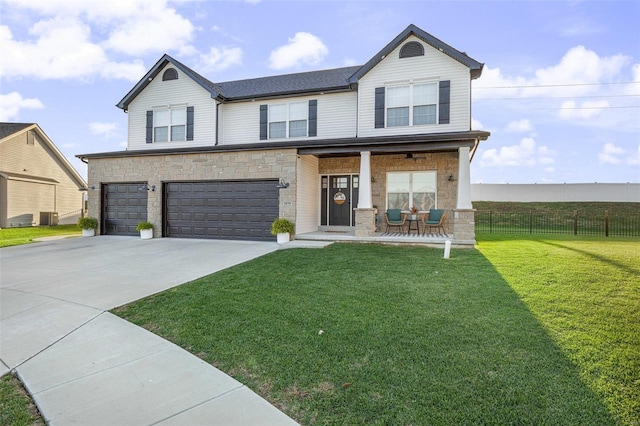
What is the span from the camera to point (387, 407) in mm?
2637

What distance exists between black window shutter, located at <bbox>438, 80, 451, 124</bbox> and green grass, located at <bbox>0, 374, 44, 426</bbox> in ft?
42.1

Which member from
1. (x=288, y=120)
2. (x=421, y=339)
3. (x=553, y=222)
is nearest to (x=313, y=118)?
(x=288, y=120)

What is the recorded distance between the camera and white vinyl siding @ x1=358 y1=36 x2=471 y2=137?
40.7 feet

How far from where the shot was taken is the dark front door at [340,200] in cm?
1434

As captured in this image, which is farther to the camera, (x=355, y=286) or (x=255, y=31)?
(x=255, y=31)

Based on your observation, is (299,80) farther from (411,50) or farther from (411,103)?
(411,103)

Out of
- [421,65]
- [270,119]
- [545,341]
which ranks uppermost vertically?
[421,65]

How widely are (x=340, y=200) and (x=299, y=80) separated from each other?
19.1 feet

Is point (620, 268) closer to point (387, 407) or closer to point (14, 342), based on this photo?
point (387, 407)

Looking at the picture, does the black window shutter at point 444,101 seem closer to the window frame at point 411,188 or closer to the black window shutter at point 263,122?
the window frame at point 411,188

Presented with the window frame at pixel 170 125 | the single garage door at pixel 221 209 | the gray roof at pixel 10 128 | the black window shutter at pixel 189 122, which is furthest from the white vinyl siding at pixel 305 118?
the gray roof at pixel 10 128

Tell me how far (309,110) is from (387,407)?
42.7 ft

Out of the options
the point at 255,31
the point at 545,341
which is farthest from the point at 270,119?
the point at 545,341

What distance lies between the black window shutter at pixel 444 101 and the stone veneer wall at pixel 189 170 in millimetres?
5548
